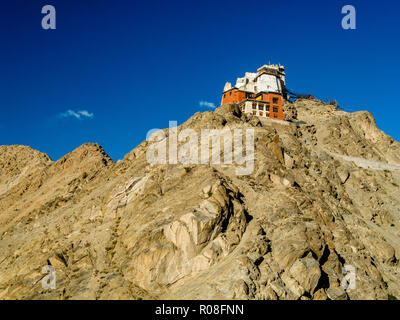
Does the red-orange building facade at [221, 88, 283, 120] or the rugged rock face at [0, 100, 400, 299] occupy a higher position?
the red-orange building facade at [221, 88, 283, 120]

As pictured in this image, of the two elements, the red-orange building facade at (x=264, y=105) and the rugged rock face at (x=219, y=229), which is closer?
the rugged rock face at (x=219, y=229)

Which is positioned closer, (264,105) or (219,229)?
(219,229)

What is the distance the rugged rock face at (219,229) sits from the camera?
50.4 m

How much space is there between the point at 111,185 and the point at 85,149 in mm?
43937

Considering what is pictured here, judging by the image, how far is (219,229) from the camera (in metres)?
54.0

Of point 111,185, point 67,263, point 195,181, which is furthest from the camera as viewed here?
point 111,185

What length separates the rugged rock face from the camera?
5038cm

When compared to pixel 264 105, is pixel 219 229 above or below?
below

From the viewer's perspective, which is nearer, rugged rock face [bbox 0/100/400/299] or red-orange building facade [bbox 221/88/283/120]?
rugged rock face [bbox 0/100/400/299]

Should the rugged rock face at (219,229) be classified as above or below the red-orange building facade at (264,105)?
below
